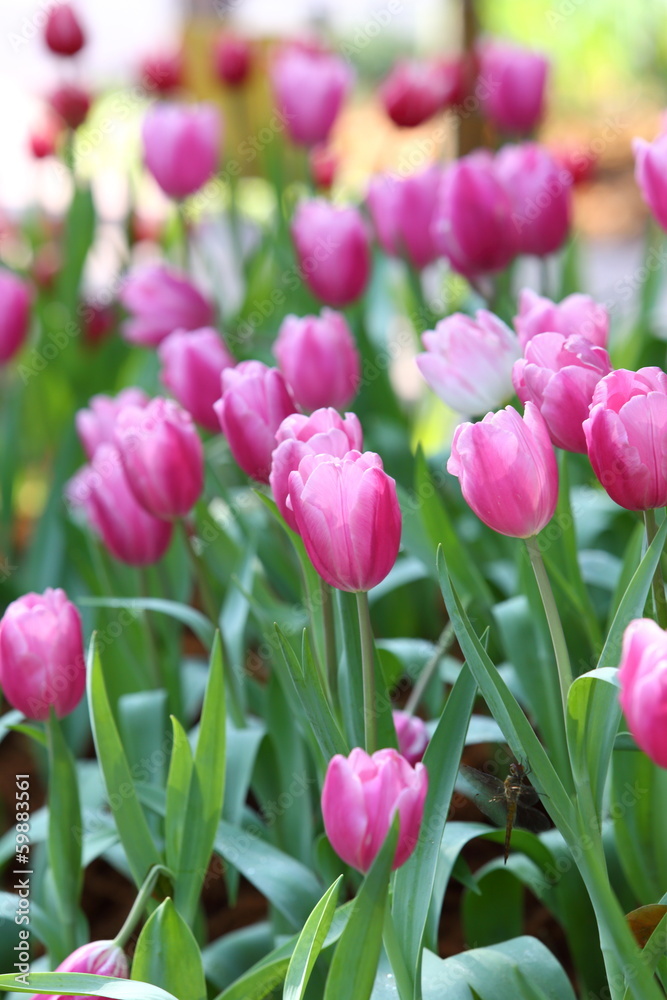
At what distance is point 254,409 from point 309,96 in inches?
38.7

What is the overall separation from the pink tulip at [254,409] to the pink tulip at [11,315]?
83 centimetres

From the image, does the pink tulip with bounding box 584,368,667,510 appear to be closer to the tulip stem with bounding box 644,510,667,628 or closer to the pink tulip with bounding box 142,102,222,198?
the tulip stem with bounding box 644,510,667,628

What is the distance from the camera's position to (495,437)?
508 millimetres

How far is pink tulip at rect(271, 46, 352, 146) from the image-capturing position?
150cm

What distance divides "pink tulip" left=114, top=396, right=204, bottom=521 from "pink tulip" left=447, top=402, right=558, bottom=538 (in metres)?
0.27

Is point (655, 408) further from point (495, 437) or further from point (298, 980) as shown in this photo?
point (298, 980)

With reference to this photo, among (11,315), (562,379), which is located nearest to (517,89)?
(11,315)

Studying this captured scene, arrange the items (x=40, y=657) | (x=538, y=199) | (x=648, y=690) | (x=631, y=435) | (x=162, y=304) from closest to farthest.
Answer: (x=648, y=690) → (x=631, y=435) → (x=40, y=657) → (x=538, y=199) → (x=162, y=304)

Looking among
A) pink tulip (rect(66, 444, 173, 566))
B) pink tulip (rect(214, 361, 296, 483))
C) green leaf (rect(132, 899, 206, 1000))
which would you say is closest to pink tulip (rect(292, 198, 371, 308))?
pink tulip (rect(66, 444, 173, 566))

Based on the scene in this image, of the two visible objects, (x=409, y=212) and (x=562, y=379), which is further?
(x=409, y=212)

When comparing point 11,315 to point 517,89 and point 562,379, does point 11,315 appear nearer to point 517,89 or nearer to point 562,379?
point 517,89

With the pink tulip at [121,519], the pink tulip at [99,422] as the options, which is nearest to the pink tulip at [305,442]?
the pink tulip at [121,519]

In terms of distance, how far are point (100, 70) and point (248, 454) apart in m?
7.52

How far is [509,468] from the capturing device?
509 millimetres
